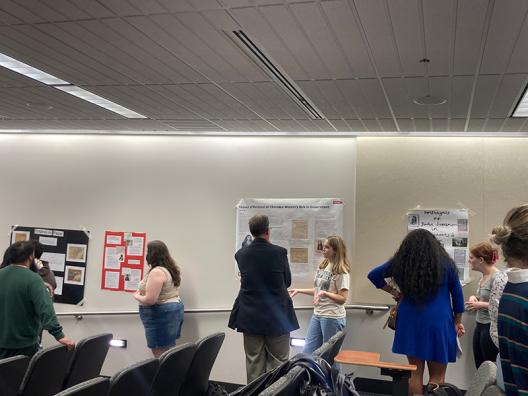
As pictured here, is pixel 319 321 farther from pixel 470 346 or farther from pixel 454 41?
pixel 454 41

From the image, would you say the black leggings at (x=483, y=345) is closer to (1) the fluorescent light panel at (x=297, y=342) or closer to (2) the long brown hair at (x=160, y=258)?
(1) the fluorescent light panel at (x=297, y=342)

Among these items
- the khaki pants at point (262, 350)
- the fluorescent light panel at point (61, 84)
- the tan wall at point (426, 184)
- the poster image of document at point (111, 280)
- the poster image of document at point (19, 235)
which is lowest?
the khaki pants at point (262, 350)

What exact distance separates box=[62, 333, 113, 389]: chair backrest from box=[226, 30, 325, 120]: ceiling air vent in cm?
207

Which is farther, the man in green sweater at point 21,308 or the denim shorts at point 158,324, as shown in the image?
the denim shorts at point 158,324

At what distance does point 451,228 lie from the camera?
15.6ft

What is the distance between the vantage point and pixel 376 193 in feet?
16.2

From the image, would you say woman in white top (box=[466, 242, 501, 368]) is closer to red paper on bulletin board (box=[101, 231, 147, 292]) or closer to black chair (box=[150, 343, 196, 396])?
black chair (box=[150, 343, 196, 396])

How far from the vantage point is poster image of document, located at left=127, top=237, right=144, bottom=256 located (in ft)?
18.4

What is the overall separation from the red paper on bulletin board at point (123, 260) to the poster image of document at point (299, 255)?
67.8 inches

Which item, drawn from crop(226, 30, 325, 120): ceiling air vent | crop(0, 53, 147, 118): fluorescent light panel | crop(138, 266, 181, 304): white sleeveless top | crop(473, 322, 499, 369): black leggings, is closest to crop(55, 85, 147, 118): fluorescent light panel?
crop(0, 53, 147, 118): fluorescent light panel

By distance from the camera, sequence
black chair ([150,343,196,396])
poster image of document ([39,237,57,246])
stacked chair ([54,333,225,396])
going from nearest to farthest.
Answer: stacked chair ([54,333,225,396]) → black chair ([150,343,196,396]) → poster image of document ([39,237,57,246])

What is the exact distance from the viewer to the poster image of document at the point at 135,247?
5620 millimetres

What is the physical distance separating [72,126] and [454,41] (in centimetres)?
428

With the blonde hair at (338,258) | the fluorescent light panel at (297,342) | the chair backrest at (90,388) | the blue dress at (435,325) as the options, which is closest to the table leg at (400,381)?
the blue dress at (435,325)
